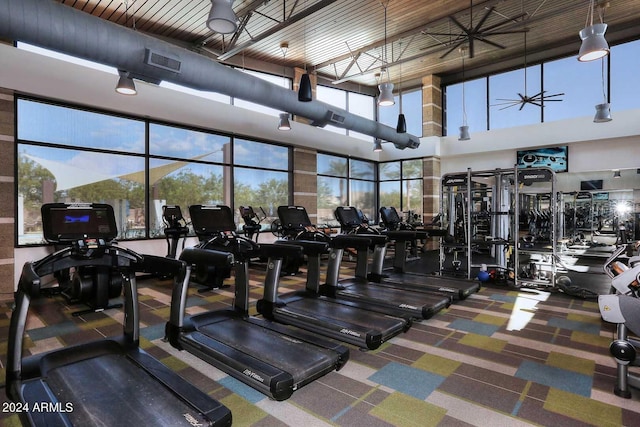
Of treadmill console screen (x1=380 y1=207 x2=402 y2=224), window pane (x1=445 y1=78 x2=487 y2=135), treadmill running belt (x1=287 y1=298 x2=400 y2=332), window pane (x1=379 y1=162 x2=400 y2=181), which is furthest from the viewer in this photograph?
window pane (x1=379 y1=162 x2=400 y2=181)

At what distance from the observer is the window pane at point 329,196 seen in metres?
11.2

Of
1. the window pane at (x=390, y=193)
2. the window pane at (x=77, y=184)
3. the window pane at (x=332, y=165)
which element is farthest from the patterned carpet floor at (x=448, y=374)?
the window pane at (x=390, y=193)

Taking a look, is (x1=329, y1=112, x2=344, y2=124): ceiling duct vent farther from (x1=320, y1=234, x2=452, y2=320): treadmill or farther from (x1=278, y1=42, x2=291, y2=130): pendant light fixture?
(x1=320, y1=234, x2=452, y2=320): treadmill

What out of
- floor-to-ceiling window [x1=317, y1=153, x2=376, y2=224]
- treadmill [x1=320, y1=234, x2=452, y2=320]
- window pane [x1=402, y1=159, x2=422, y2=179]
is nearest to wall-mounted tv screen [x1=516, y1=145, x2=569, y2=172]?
window pane [x1=402, y1=159, x2=422, y2=179]

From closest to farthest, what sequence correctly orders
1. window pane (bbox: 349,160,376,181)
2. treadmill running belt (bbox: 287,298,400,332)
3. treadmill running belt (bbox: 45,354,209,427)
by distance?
treadmill running belt (bbox: 45,354,209,427)
treadmill running belt (bbox: 287,298,400,332)
window pane (bbox: 349,160,376,181)

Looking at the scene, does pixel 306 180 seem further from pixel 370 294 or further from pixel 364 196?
pixel 370 294

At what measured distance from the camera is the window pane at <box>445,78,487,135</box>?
1158cm

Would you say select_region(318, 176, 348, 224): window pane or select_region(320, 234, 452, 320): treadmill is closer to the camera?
select_region(320, 234, 452, 320): treadmill

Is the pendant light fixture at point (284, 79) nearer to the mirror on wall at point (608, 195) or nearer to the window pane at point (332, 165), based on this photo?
the window pane at point (332, 165)

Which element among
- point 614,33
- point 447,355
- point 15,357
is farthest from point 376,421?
point 614,33

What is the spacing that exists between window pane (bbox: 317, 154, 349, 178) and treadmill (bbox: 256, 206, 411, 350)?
664 cm

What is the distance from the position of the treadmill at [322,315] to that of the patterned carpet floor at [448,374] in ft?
0.49

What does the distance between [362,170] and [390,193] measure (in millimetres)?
1390

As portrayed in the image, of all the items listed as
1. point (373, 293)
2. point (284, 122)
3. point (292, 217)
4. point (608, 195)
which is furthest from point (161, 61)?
point (608, 195)
